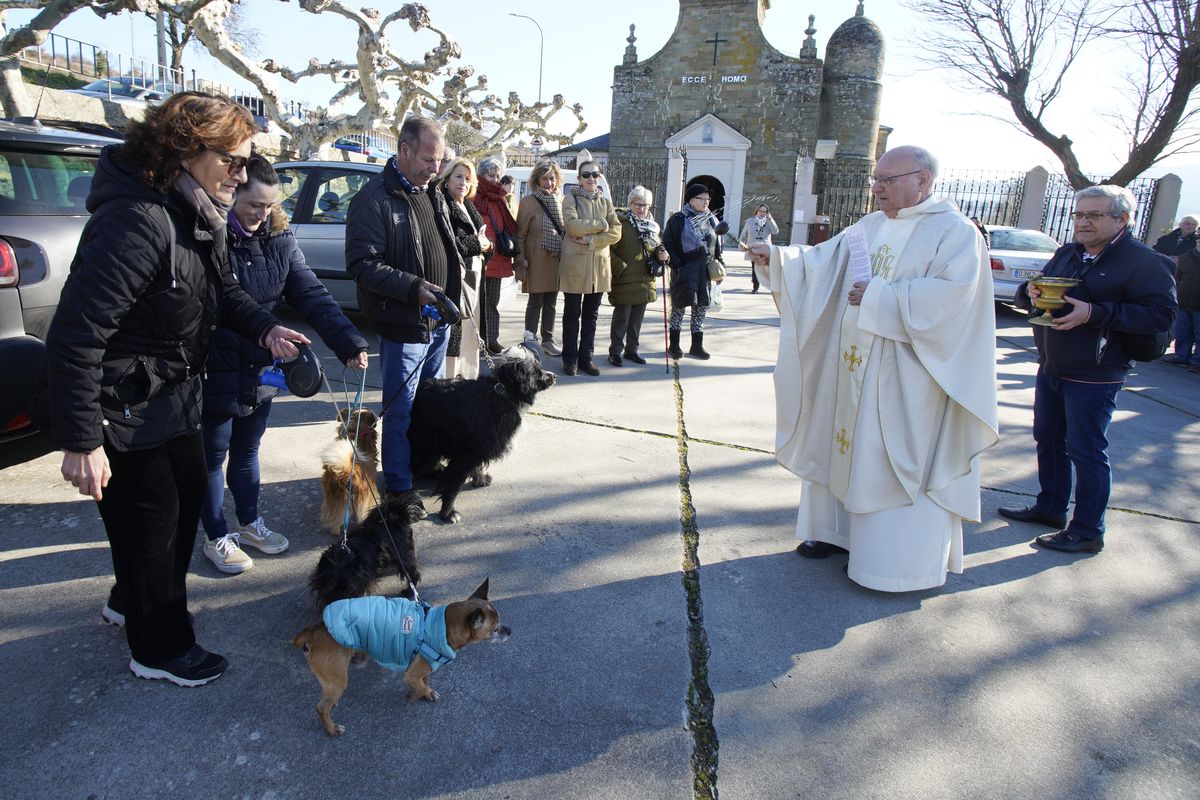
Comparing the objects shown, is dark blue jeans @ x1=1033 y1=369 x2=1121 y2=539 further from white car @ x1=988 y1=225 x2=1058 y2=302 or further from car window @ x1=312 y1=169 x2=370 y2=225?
white car @ x1=988 y1=225 x2=1058 y2=302

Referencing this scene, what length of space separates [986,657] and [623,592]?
1549 mm

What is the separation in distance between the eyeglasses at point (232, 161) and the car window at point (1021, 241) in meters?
15.1

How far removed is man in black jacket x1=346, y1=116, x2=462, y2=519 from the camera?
3.44 meters

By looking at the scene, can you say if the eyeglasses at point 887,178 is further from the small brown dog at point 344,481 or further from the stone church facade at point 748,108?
the stone church facade at point 748,108

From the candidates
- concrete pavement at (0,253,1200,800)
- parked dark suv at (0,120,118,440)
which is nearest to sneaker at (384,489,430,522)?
concrete pavement at (0,253,1200,800)

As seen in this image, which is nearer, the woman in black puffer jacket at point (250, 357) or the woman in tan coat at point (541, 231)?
the woman in black puffer jacket at point (250, 357)

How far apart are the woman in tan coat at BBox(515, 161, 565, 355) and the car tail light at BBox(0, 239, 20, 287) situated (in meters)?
4.07

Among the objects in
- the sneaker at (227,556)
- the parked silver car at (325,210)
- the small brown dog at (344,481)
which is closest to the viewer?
the sneaker at (227,556)

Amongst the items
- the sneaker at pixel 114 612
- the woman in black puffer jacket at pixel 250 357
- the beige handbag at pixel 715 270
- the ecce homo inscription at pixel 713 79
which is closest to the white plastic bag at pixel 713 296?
the beige handbag at pixel 715 270

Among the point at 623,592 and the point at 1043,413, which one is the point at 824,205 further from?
the point at 623,592

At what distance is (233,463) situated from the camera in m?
3.18

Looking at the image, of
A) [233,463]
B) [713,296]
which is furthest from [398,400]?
[713,296]

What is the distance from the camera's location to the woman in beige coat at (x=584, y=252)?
662cm

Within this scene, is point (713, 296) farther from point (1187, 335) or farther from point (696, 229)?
point (1187, 335)
